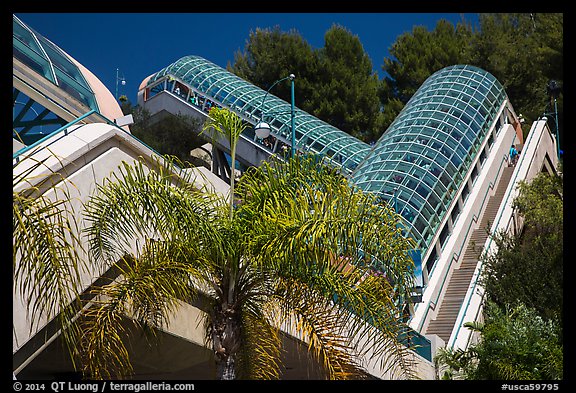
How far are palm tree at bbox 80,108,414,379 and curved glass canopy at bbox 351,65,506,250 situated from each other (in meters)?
11.9

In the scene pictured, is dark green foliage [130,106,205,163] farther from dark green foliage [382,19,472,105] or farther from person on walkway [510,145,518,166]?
person on walkway [510,145,518,166]

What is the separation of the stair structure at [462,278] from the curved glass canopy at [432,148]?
1.28m

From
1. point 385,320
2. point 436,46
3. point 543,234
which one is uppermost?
point 436,46

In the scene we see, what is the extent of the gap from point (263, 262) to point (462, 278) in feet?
46.1

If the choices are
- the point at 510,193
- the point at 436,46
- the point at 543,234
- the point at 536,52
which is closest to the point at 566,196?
the point at 543,234

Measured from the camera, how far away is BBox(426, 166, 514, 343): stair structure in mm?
19375

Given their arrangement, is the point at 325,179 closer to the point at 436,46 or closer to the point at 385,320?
the point at 385,320

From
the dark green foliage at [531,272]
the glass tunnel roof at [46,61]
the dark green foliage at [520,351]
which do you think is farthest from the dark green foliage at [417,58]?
the dark green foliage at [520,351]

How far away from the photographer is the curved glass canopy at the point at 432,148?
22922 mm

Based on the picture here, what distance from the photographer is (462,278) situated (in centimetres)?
2202

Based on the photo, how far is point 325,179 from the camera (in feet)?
31.3

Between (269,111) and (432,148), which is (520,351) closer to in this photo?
(432,148)

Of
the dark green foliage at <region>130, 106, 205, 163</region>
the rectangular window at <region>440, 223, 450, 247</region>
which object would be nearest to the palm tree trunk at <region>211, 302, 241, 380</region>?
the rectangular window at <region>440, 223, 450, 247</region>

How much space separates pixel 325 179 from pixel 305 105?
108ft
